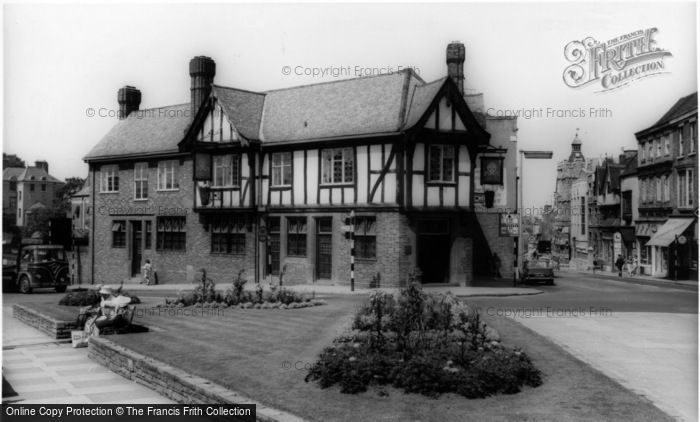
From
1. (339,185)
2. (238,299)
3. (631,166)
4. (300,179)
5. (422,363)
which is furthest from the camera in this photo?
(631,166)

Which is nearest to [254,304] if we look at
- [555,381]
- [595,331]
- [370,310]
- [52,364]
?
[52,364]

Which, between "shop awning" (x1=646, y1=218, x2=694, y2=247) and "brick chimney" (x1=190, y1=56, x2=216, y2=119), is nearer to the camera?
"shop awning" (x1=646, y1=218, x2=694, y2=247)

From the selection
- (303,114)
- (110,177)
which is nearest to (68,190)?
(110,177)

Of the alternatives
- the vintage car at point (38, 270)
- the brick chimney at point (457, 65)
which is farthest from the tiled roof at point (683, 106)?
the vintage car at point (38, 270)

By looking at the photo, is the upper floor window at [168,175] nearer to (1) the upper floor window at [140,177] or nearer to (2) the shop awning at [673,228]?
(1) the upper floor window at [140,177]

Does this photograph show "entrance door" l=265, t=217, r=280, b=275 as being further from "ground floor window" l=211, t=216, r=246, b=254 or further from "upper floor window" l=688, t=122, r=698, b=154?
"upper floor window" l=688, t=122, r=698, b=154

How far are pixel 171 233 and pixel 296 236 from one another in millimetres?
5728

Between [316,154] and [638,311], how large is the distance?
14389mm

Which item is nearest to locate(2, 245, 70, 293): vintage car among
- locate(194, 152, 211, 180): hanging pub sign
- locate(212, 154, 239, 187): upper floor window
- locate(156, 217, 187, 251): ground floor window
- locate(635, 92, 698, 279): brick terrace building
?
locate(156, 217, 187, 251): ground floor window

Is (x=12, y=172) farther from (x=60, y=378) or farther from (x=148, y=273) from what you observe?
(x=148, y=273)

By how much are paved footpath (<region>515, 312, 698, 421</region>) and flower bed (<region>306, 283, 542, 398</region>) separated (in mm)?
1900

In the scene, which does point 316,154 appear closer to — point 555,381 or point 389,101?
point 389,101

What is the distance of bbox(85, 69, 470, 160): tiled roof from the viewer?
27.8m

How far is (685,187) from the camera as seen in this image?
22.1 metres
